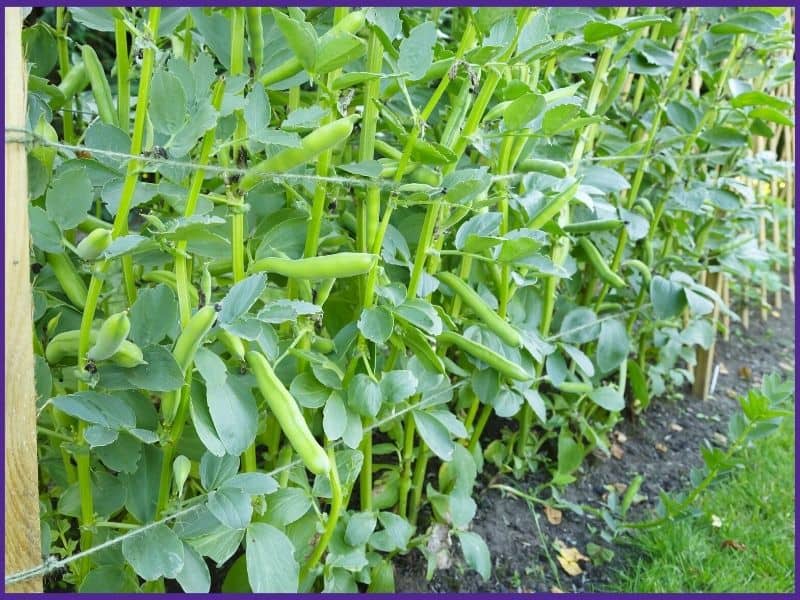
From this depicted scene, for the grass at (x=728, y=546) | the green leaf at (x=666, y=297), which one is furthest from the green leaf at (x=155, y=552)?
the green leaf at (x=666, y=297)

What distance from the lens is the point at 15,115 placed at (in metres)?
0.82

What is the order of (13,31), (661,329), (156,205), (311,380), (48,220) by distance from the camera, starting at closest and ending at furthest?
(13,31) < (48,220) < (311,380) < (156,205) < (661,329)

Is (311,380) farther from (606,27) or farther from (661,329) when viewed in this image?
(661,329)

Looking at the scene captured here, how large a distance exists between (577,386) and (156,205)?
1.03 meters

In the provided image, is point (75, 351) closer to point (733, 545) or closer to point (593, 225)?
point (593, 225)

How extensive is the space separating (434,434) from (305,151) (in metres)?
0.57

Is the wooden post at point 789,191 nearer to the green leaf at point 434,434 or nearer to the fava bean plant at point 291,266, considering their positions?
the fava bean plant at point 291,266

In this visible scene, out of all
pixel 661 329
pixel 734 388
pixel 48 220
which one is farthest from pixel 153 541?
pixel 734 388

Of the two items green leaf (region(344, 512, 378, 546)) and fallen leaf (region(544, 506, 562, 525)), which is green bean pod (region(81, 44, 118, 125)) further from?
fallen leaf (region(544, 506, 562, 525))

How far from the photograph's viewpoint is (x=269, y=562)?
101cm

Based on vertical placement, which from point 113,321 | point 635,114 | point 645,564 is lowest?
point 645,564

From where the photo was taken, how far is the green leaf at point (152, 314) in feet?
3.08

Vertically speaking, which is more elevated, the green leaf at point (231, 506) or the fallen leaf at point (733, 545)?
the green leaf at point (231, 506)

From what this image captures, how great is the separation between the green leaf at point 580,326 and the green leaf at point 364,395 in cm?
72
